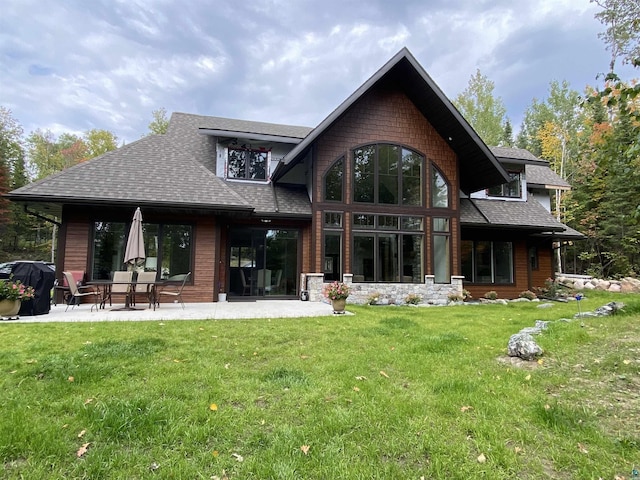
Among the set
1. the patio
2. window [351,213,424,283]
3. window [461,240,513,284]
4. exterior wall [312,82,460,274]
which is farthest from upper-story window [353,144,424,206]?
the patio

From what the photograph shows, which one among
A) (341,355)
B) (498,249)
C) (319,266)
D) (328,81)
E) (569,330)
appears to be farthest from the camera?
(328,81)

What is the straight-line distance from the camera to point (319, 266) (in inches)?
429

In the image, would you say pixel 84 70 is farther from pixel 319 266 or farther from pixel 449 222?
pixel 449 222

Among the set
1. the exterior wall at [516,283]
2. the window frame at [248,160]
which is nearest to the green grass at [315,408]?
the window frame at [248,160]

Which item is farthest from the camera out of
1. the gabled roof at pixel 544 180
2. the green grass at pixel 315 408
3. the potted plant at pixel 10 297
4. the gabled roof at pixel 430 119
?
the gabled roof at pixel 544 180

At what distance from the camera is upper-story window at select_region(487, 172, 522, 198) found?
576 inches

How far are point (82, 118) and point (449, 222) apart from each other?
121 ft

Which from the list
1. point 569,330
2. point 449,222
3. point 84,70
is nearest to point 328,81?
point 84,70

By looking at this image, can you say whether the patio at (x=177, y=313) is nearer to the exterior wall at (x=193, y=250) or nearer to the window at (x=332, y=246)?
the exterior wall at (x=193, y=250)

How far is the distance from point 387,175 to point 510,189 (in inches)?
261

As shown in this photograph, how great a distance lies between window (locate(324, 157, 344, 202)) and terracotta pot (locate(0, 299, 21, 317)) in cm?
805

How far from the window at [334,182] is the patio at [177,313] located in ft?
12.0

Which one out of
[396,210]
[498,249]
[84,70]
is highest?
[84,70]

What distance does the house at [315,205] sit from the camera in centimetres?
970
